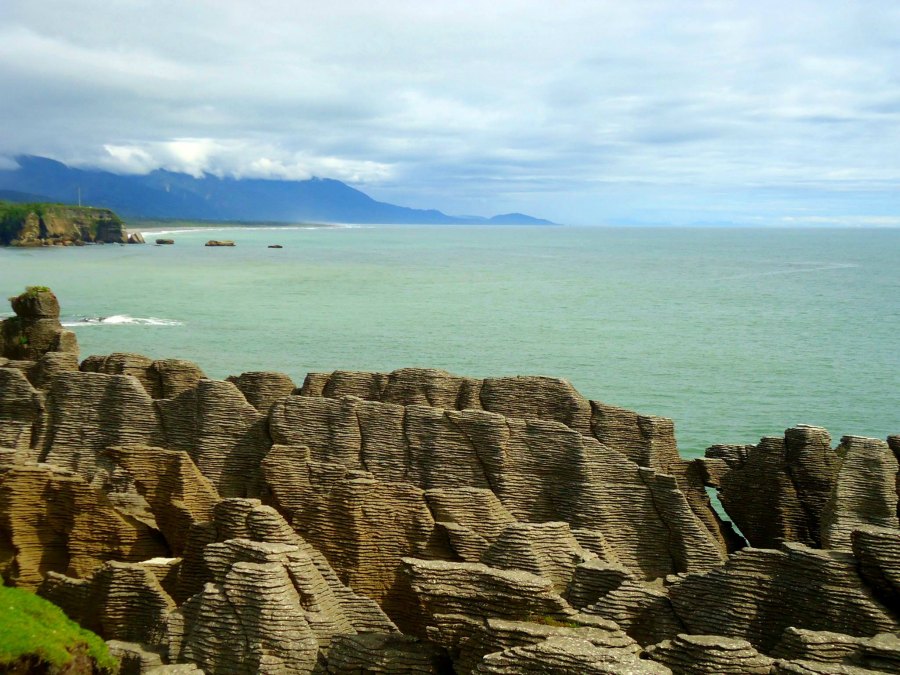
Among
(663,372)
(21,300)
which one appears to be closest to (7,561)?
(21,300)

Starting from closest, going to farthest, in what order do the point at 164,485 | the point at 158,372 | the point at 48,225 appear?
the point at 164,485
the point at 158,372
the point at 48,225

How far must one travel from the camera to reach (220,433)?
18.3 meters

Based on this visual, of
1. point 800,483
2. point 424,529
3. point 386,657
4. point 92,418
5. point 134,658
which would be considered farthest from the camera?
point 800,483

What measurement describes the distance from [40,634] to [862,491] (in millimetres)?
13725

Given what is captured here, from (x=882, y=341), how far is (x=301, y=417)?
51.8 metres

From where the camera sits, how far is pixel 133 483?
1753 cm

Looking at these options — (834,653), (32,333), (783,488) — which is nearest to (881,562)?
(834,653)

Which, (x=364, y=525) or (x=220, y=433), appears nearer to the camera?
(x=364, y=525)

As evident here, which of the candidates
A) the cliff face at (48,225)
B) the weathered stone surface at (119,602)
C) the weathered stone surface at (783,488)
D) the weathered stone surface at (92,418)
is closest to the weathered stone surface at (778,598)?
the weathered stone surface at (783,488)

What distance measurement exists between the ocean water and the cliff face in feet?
174

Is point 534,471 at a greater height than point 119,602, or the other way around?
point 534,471

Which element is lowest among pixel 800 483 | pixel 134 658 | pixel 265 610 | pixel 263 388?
pixel 134 658

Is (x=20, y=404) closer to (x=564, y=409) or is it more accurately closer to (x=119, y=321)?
(x=564, y=409)

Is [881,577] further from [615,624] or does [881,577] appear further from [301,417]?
[301,417]
